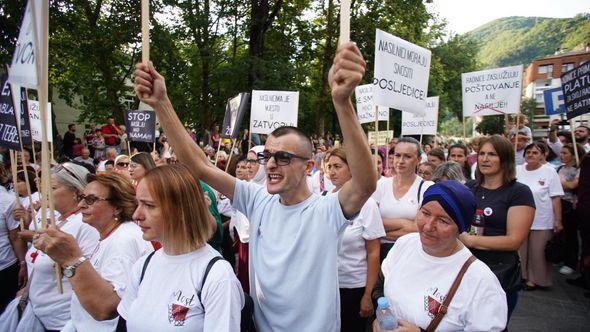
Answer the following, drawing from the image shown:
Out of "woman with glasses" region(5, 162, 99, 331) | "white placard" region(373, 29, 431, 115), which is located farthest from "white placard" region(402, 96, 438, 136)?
"woman with glasses" region(5, 162, 99, 331)

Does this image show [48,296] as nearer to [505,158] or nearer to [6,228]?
[6,228]

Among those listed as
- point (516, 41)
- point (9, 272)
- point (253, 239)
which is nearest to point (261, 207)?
point (253, 239)

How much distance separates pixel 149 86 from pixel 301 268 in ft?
4.34

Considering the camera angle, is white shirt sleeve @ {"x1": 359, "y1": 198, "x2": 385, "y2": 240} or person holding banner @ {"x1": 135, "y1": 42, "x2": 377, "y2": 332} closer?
person holding banner @ {"x1": 135, "y1": 42, "x2": 377, "y2": 332}

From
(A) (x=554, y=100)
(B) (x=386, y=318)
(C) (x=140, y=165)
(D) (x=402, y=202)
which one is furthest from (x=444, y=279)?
(A) (x=554, y=100)

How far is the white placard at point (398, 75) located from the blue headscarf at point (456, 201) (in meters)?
2.04

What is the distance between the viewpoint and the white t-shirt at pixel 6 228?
14.0 ft

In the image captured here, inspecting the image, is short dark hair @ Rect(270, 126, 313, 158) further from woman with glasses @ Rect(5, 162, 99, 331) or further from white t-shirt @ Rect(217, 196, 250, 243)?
white t-shirt @ Rect(217, 196, 250, 243)

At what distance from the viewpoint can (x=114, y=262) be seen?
239 cm

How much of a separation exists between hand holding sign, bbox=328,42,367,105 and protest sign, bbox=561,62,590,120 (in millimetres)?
6121

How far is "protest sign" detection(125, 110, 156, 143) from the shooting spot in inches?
323

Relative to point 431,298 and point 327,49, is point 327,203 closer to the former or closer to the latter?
point 431,298

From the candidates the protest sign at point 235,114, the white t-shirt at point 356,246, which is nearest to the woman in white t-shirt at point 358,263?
the white t-shirt at point 356,246

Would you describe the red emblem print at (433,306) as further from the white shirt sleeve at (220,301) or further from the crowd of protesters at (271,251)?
A: the white shirt sleeve at (220,301)
